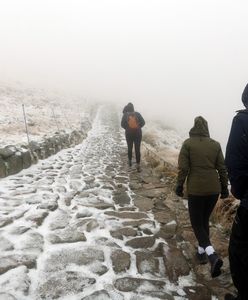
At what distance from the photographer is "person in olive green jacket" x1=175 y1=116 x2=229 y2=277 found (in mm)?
4758

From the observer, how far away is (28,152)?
10305mm

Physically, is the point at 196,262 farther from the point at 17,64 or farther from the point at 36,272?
the point at 17,64

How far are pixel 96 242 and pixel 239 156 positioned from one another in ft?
9.16

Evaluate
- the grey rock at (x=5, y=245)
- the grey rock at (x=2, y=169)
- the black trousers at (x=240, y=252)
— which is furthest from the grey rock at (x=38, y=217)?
the black trousers at (x=240, y=252)

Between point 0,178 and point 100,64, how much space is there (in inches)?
3497

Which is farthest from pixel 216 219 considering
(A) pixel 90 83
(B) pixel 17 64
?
(B) pixel 17 64

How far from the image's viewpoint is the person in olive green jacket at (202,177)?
4758 mm

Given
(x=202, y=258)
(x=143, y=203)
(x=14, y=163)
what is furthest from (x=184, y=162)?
(x=14, y=163)

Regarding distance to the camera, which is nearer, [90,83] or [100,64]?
[90,83]

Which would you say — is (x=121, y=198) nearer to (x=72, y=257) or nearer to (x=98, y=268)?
(x=72, y=257)

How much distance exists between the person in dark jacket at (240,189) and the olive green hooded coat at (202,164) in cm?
130

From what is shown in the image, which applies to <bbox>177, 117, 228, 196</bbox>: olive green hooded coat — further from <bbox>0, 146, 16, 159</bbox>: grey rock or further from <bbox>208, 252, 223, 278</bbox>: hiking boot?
<bbox>0, 146, 16, 159</bbox>: grey rock

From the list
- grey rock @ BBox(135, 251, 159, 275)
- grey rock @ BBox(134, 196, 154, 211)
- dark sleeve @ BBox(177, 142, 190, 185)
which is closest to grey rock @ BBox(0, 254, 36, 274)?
grey rock @ BBox(135, 251, 159, 275)

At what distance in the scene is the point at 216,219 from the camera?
6422mm
